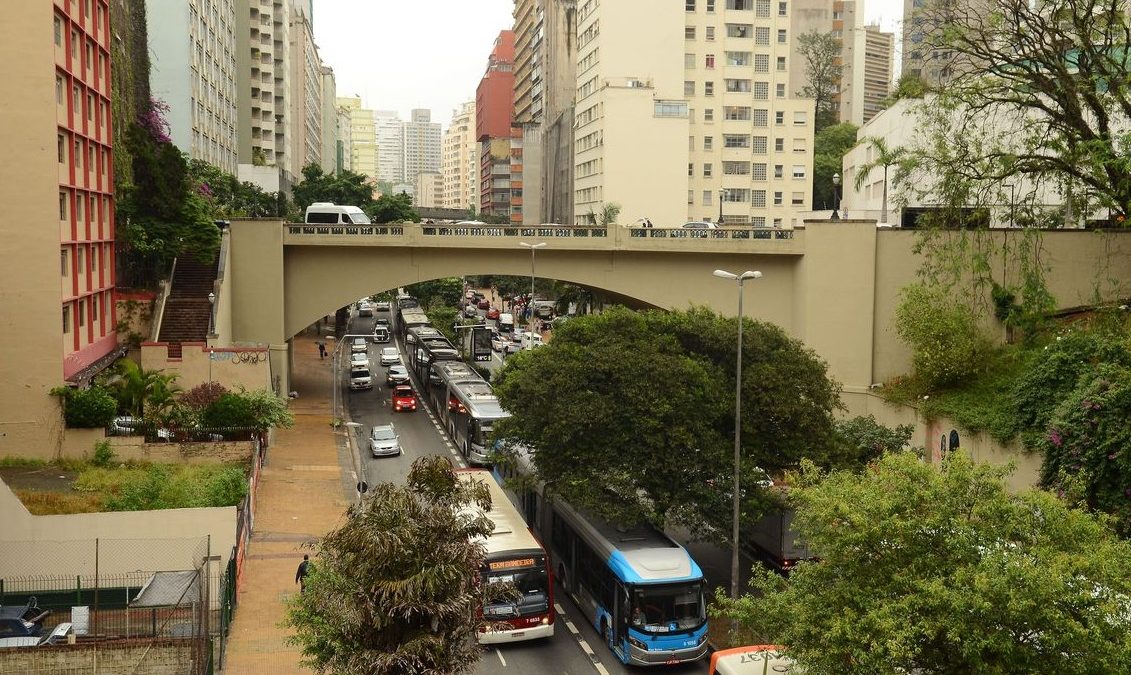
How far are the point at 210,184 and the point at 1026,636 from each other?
198 ft

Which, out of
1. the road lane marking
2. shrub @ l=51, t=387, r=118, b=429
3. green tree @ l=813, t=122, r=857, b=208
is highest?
green tree @ l=813, t=122, r=857, b=208

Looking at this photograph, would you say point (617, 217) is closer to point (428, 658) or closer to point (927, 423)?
point (927, 423)

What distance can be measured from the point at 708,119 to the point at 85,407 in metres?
60.5

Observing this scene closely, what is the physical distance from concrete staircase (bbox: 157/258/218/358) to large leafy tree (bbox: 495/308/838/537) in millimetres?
19272

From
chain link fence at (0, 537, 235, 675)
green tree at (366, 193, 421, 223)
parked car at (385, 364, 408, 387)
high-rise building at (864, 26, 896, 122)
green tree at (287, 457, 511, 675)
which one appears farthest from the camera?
high-rise building at (864, 26, 896, 122)

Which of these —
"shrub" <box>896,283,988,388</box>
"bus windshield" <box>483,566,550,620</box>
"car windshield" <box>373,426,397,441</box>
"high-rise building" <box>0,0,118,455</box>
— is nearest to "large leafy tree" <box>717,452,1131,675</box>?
"bus windshield" <box>483,566,550,620</box>

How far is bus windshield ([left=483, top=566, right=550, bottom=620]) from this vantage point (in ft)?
70.3

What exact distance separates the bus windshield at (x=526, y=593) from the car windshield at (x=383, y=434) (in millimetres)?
20084

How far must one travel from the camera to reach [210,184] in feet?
210

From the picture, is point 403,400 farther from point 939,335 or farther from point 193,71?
point 193,71

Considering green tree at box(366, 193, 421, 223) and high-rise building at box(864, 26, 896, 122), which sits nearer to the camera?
green tree at box(366, 193, 421, 223)

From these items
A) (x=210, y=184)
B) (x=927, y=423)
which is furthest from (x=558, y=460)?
(x=210, y=184)

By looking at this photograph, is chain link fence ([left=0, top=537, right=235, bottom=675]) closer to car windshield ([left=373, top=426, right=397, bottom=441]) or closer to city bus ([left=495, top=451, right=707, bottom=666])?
city bus ([left=495, top=451, right=707, bottom=666])

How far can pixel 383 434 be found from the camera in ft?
135
